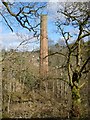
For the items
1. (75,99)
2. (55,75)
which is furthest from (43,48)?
(75,99)

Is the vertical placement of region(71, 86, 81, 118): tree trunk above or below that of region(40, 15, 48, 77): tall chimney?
below

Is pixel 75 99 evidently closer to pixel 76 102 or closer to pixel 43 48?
pixel 76 102

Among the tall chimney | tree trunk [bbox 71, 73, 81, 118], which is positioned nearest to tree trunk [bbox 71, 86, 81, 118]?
tree trunk [bbox 71, 73, 81, 118]

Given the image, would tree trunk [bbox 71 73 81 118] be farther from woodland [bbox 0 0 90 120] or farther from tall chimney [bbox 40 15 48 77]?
tall chimney [bbox 40 15 48 77]

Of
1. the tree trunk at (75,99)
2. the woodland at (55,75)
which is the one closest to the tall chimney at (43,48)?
the woodland at (55,75)

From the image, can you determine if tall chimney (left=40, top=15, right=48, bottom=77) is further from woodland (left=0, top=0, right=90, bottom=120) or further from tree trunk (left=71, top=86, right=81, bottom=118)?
tree trunk (left=71, top=86, right=81, bottom=118)

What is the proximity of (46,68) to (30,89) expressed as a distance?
30 centimetres

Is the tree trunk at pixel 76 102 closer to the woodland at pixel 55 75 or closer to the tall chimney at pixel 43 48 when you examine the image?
the woodland at pixel 55 75

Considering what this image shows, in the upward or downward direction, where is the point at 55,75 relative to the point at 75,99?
upward

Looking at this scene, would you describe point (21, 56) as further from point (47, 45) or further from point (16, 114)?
point (16, 114)

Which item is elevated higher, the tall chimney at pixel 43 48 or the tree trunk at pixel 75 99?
the tall chimney at pixel 43 48

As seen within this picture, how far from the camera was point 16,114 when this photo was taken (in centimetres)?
256

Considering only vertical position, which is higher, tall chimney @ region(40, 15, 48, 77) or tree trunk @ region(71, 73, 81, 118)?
tall chimney @ region(40, 15, 48, 77)

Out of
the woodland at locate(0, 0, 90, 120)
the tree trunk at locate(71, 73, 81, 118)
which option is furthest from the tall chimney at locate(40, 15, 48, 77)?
the tree trunk at locate(71, 73, 81, 118)
